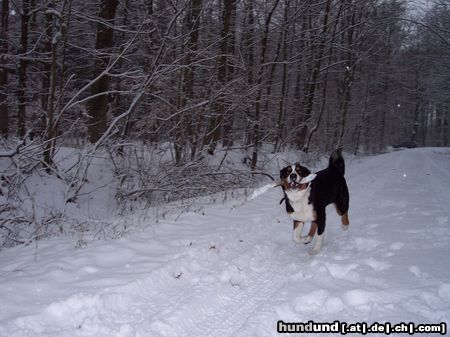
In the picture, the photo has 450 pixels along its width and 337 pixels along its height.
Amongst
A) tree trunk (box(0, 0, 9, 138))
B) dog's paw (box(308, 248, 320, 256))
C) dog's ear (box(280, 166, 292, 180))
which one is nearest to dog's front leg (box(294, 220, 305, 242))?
dog's paw (box(308, 248, 320, 256))

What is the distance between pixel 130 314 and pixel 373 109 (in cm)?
4239

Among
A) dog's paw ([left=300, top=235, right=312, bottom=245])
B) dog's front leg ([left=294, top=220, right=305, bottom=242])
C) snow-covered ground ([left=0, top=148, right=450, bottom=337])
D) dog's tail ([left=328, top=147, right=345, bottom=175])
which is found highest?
dog's tail ([left=328, top=147, right=345, bottom=175])

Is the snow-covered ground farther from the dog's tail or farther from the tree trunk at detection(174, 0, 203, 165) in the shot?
the tree trunk at detection(174, 0, 203, 165)

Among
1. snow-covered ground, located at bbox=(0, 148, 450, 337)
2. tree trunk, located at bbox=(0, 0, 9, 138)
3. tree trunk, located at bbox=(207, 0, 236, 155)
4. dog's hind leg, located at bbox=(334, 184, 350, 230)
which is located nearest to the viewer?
snow-covered ground, located at bbox=(0, 148, 450, 337)

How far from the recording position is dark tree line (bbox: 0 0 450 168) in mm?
11203

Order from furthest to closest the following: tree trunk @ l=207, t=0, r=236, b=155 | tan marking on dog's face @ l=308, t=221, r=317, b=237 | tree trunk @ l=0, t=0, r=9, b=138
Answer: tree trunk @ l=207, t=0, r=236, b=155 < tree trunk @ l=0, t=0, r=9, b=138 < tan marking on dog's face @ l=308, t=221, r=317, b=237

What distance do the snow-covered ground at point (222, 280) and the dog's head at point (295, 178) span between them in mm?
1004

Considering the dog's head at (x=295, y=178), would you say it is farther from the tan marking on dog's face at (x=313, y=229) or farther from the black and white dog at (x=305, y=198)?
the tan marking on dog's face at (x=313, y=229)

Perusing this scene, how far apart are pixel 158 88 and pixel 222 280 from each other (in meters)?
8.65

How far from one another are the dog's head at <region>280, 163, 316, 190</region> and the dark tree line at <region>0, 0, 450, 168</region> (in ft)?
17.5

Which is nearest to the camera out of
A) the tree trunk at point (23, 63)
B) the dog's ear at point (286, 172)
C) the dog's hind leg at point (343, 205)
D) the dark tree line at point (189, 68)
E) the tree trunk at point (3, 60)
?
the dog's ear at point (286, 172)

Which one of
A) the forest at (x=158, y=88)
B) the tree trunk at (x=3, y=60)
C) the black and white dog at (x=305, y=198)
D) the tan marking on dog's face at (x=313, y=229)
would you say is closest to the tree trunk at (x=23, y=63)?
the forest at (x=158, y=88)

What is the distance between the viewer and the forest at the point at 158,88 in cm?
1037

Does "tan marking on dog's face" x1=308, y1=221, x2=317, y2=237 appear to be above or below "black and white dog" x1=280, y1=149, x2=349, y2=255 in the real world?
below
